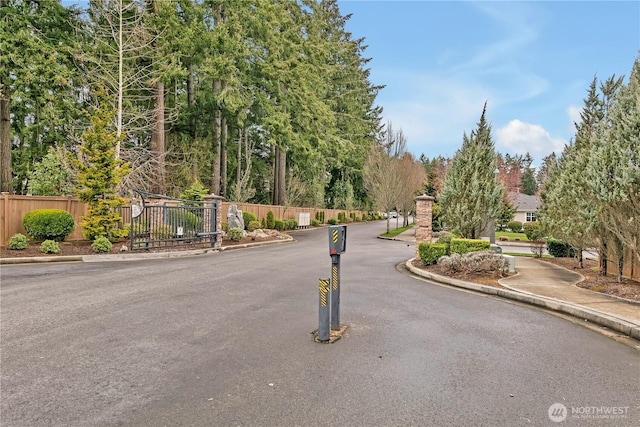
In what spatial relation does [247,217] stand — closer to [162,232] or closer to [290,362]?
[162,232]

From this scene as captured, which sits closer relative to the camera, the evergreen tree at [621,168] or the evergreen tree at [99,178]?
the evergreen tree at [621,168]

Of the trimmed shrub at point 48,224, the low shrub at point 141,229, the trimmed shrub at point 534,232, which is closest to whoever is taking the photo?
the trimmed shrub at point 48,224

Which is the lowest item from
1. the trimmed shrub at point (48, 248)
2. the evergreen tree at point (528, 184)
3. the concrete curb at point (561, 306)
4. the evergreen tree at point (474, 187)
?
the concrete curb at point (561, 306)

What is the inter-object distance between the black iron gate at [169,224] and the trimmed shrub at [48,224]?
83.7 inches

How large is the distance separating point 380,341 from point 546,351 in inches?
77.6

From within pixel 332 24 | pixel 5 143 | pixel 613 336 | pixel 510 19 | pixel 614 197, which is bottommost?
pixel 613 336

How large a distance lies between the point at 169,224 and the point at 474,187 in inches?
440

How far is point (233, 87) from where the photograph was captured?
22.9 m

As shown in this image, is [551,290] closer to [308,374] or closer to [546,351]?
[546,351]

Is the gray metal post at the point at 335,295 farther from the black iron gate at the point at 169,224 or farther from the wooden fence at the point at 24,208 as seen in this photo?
the wooden fence at the point at 24,208

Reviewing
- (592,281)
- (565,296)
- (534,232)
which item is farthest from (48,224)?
(534,232)

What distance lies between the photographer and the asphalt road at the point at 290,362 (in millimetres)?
2898

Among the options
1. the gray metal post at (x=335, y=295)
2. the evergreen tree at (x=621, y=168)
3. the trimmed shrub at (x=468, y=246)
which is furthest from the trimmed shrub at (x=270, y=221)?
the gray metal post at (x=335, y=295)

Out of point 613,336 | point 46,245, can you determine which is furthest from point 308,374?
point 46,245
